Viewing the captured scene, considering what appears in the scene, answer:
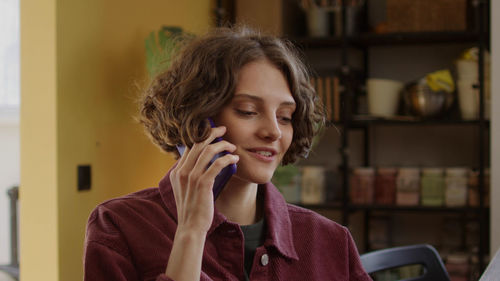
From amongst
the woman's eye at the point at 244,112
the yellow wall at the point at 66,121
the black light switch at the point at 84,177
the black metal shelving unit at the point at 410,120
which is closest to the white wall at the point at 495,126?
the black metal shelving unit at the point at 410,120

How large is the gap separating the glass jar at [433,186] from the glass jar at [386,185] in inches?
6.3

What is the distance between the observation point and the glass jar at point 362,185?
3176mm

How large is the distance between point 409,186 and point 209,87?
7.39 feet

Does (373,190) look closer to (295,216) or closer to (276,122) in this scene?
(295,216)

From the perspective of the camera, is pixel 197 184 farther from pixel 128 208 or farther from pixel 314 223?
pixel 314 223

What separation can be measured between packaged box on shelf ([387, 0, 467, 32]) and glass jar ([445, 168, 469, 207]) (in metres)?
0.78

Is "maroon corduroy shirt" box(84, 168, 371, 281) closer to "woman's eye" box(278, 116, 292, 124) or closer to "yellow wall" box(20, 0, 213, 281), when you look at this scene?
"woman's eye" box(278, 116, 292, 124)

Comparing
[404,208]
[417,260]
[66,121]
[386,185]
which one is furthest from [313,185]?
[417,260]

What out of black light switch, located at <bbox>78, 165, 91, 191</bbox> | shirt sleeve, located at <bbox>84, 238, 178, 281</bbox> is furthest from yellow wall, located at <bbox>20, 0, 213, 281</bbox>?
shirt sleeve, located at <bbox>84, 238, 178, 281</bbox>

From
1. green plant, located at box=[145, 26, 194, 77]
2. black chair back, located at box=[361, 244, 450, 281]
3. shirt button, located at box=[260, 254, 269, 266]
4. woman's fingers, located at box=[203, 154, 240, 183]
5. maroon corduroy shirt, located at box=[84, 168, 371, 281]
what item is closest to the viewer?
woman's fingers, located at box=[203, 154, 240, 183]

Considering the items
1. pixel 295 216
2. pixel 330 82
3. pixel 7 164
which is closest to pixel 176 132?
pixel 295 216

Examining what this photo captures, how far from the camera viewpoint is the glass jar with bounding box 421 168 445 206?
3062mm

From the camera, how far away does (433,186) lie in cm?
307

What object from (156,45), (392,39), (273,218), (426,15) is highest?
(426,15)
